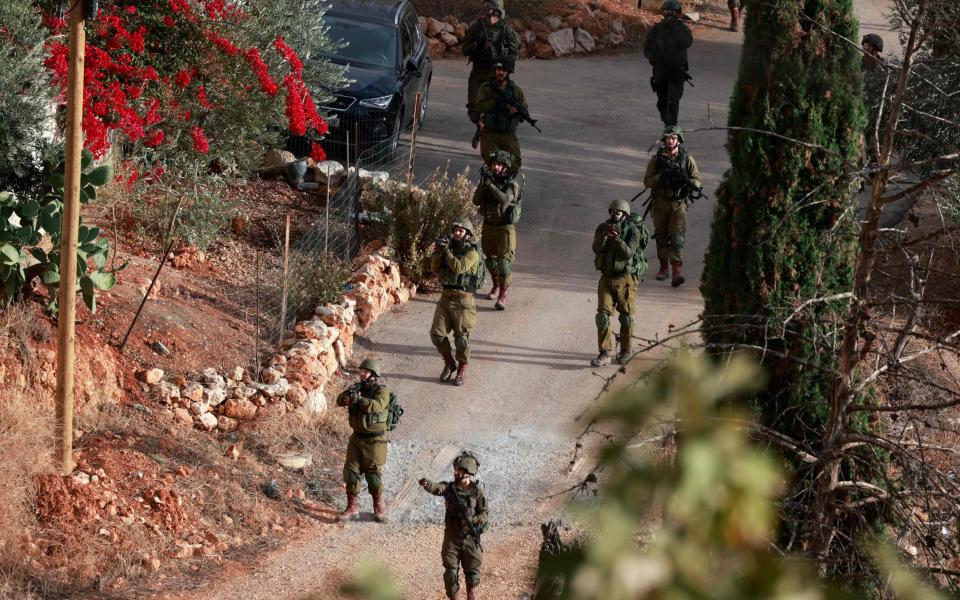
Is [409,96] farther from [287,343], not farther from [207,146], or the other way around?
[287,343]

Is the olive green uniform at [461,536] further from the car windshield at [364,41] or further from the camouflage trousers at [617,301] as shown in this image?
the car windshield at [364,41]

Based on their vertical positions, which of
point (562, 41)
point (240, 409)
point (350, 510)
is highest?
point (562, 41)

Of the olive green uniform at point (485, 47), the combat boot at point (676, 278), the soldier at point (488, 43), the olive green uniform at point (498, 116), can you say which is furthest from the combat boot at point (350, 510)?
the olive green uniform at point (485, 47)

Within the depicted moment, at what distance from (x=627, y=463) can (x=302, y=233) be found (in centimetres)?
1179

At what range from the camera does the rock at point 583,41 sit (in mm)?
22453

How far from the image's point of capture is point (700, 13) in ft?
83.3

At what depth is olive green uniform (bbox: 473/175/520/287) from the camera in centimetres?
1159

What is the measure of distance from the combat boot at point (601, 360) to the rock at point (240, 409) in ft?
10.7

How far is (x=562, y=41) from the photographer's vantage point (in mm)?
22250

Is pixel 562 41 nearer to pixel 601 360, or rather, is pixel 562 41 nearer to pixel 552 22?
pixel 552 22

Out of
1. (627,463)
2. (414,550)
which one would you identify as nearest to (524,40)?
(414,550)

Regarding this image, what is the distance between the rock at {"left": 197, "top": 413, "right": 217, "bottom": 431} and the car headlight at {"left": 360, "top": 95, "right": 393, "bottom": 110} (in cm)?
624

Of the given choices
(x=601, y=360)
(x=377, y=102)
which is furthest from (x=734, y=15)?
(x=601, y=360)

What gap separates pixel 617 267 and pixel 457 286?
1438 mm
